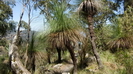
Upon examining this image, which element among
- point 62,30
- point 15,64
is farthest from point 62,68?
point 62,30

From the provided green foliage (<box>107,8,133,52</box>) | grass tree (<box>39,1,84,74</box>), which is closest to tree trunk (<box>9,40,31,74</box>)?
grass tree (<box>39,1,84,74</box>)

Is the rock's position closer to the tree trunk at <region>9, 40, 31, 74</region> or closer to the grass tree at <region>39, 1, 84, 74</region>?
the tree trunk at <region>9, 40, 31, 74</region>

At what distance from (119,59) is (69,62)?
5.90 metres

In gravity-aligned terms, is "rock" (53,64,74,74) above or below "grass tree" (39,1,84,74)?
below

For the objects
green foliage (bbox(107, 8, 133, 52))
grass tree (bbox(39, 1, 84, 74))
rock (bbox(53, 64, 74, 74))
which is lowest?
rock (bbox(53, 64, 74, 74))

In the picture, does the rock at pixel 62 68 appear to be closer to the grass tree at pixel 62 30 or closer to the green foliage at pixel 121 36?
the green foliage at pixel 121 36

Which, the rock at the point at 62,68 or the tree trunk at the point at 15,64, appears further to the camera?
the rock at the point at 62,68

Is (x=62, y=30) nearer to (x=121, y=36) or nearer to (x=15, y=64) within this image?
(x=15, y=64)

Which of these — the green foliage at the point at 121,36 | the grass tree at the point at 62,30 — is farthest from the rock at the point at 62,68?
the grass tree at the point at 62,30

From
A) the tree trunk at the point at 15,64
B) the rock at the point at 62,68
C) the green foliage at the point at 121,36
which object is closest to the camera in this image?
the tree trunk at the point at 15,64

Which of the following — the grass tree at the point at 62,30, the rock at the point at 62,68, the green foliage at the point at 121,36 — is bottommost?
the rock at the point at 62,68

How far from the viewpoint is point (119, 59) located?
185 inches

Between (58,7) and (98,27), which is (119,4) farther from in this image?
(58,7)

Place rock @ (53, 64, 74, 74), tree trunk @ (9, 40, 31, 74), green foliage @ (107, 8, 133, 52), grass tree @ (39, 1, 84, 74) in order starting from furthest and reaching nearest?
green foliage @ (107, 8, 133, 52) < rock @ (53, 64, 74, 74) < tree trunk @ (9, 40, 31, 74) < grass tree @ (39, 1, 84, 74)
